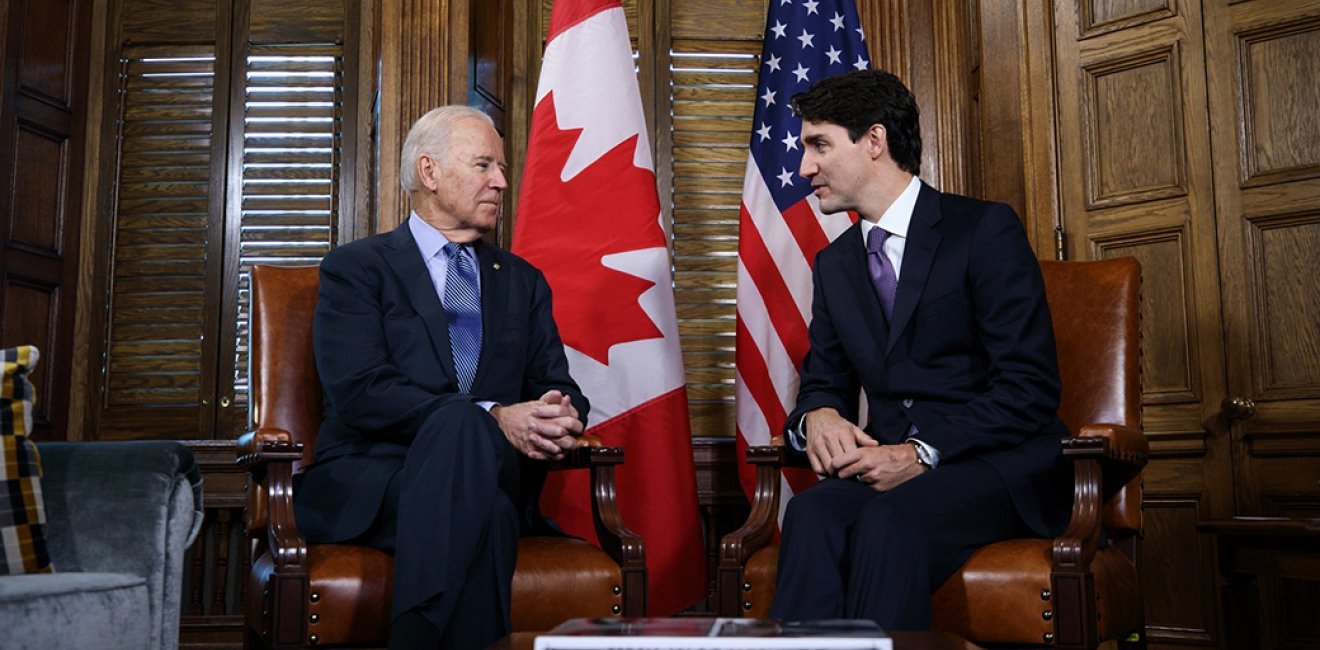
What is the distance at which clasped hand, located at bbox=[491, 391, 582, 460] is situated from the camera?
2.56 m

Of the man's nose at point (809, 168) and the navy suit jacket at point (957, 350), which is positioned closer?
the navy suit jacket at point (957, 350)

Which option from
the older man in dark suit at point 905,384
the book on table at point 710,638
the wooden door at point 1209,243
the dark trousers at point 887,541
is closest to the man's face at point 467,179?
the older man in dark suit at point 905,384

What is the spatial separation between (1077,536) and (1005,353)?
43 centimetres

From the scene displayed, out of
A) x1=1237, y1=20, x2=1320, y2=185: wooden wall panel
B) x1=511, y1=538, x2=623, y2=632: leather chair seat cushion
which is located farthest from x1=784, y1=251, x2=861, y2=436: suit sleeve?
x1=1237, y1=20, x2=1320, y2=185: wooden wall panel

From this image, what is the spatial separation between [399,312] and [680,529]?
1.06 metres

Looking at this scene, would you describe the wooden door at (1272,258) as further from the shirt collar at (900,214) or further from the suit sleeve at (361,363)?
the suit sleeve at (361,363)

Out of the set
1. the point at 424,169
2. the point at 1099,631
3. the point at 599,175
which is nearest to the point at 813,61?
the point at 599,175

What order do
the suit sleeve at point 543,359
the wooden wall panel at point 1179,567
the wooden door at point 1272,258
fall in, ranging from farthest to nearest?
the wooden wall panel at point 1179,567, the wooden door at point 1272,258, the suit sleeve at point 543,359

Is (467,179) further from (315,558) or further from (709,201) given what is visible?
(709,201)

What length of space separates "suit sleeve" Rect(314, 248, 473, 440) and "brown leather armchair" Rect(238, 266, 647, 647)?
0.54ft

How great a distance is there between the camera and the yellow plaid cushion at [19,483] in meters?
2.14

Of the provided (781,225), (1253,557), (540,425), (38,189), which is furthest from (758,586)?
(38,189)

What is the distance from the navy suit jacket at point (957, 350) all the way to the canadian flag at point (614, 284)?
2.31 ft

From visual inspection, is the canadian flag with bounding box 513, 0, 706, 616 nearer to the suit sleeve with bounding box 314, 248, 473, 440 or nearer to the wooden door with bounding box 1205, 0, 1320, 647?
the suit sleeve with bounding box 314, 248, 473, 440
